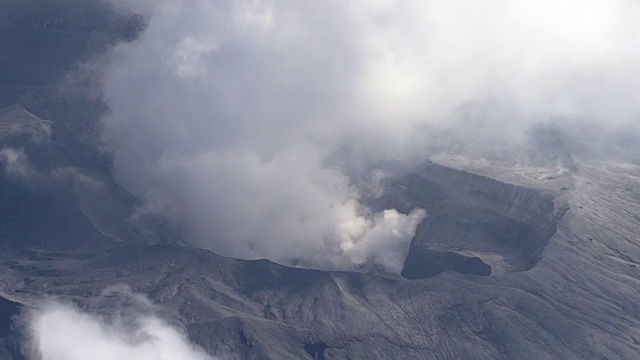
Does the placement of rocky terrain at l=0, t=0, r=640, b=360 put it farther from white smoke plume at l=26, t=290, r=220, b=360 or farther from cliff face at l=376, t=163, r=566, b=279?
white smoke plume at l=26, t=290, r=220, b=360

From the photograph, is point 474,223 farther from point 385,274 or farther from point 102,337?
point 102,337

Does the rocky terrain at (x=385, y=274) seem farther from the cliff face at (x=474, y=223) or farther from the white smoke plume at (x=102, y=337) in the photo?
the white smoke plume at (x=102, y=337)

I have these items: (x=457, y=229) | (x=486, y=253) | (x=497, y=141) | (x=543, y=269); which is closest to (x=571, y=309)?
(x=543, y=269)

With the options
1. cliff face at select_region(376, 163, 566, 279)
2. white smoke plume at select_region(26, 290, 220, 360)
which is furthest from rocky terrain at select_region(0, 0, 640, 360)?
white smoke plume at select_region(26, 290, 220, 360)

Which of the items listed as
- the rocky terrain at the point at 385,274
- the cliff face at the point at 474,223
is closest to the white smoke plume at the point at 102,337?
the rocky terrain at the point at 385,274

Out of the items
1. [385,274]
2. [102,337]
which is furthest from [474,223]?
[102,337]

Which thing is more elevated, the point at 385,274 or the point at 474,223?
the point at 474,223

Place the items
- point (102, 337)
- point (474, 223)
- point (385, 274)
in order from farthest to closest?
point (474, 223)
point (385, 274)
point (102, 337)
